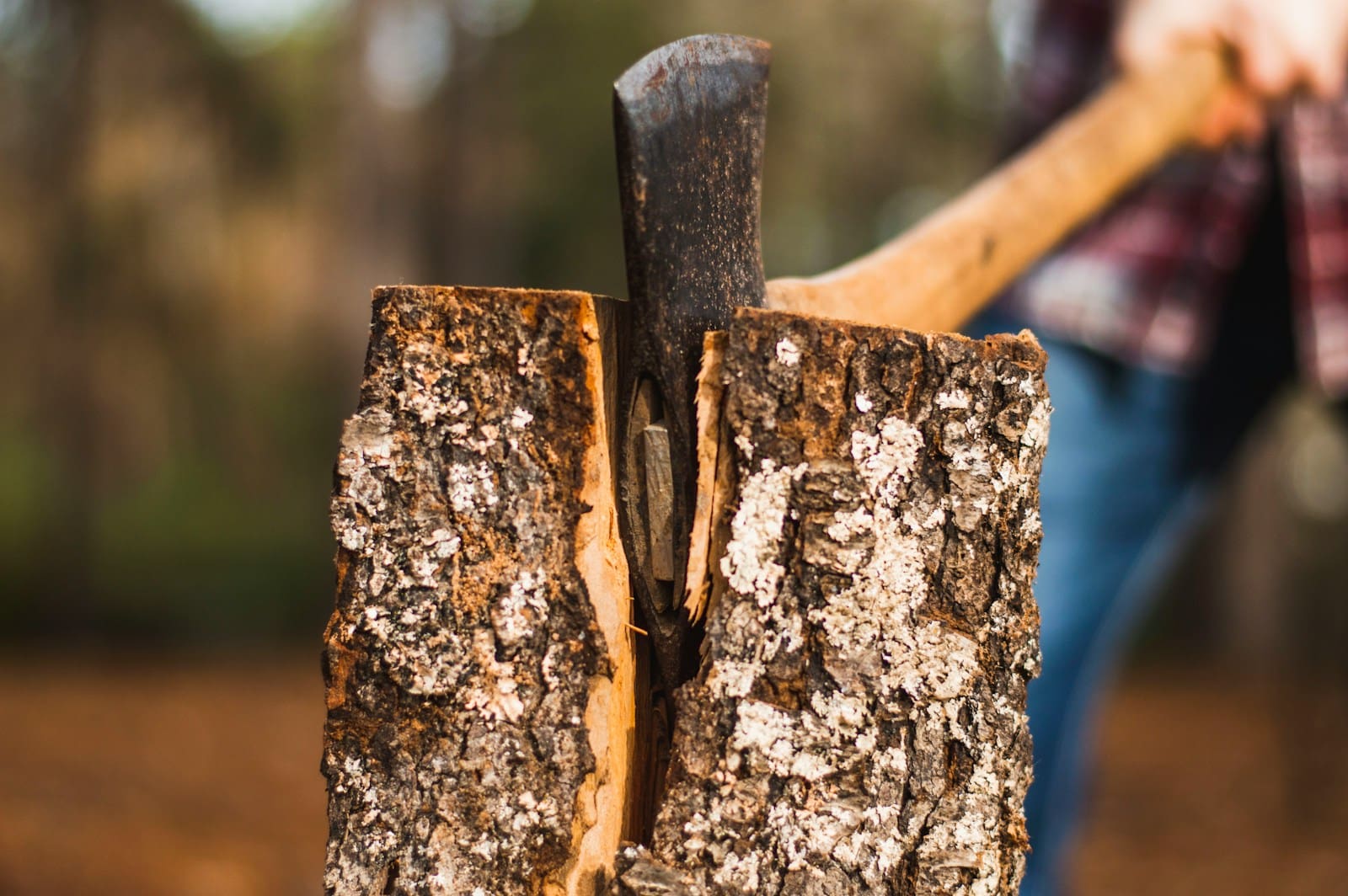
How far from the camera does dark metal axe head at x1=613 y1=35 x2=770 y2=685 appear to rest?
813 mm

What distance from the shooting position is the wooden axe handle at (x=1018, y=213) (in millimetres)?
1032

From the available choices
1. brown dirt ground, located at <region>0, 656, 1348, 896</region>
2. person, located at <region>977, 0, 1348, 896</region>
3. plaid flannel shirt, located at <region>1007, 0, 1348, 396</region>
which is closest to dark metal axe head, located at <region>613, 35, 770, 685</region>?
person, located at <region>977, 0, 1348, 896</region>

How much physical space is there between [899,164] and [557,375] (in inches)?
315

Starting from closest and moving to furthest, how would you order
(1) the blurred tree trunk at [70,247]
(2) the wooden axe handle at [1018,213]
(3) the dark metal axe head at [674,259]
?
(3) the dark metal axe head at [674,259], (2) the wooden axe handle at [1018,213], (1) the blurred tree trunk at [70,247]

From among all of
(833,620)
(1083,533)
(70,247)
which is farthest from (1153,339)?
(70,247)

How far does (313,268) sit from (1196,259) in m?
7.28

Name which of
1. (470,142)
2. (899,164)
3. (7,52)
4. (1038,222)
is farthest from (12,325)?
(1038,222)

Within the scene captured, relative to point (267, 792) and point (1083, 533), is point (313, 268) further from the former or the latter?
point (1083, 533)

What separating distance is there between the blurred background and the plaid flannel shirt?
3819 mm

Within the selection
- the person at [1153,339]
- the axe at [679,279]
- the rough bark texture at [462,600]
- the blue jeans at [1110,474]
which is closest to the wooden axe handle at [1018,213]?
the axe at [679,279]

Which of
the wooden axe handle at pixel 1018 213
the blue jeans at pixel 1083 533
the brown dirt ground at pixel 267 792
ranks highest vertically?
the wooden axe handle at pixel 1018 213

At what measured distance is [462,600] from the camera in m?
0.82

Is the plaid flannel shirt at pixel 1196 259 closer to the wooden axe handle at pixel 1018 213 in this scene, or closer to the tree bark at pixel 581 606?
the wooden axe handle at pixel 1018 213

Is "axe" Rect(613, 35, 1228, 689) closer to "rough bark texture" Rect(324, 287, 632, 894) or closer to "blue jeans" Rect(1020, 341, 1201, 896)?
"rough bark texture" Rect(324, 287, 632, 894)
